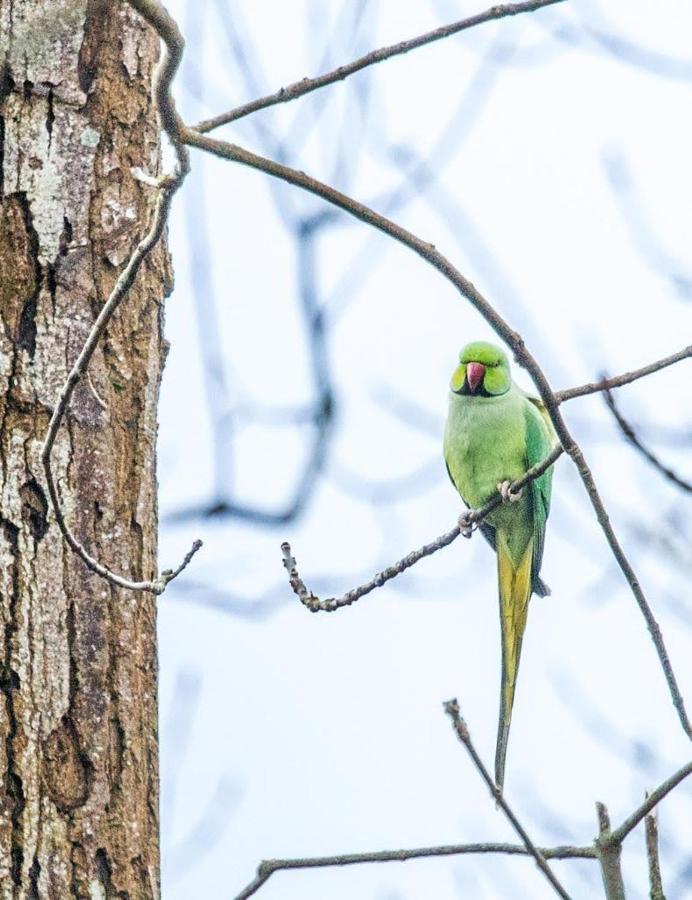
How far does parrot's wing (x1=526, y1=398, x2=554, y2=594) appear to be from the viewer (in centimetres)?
399

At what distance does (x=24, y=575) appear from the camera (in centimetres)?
197

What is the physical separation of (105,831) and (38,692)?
0.25 meters

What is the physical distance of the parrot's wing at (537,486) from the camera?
399cm

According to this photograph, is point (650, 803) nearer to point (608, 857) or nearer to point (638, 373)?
point (608, 857)

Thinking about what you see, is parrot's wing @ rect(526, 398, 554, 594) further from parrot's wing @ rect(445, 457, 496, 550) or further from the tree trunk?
the tree trunk

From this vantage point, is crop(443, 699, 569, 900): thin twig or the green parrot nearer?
crop(443, 699, 569, 900): thin twig

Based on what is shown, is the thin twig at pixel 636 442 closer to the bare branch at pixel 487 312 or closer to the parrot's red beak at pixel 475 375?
the bare branch at pixel 487 312

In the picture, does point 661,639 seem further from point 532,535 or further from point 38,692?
point 532,535

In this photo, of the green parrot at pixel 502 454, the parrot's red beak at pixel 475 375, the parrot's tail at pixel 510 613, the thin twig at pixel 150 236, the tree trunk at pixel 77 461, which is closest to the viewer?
the thin twig at pixel 150 236

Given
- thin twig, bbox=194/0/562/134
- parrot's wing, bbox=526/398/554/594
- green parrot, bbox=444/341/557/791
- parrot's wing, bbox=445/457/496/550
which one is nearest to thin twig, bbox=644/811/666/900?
thin twig, bbox=194/0/562/134

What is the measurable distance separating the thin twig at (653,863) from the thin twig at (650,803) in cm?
3

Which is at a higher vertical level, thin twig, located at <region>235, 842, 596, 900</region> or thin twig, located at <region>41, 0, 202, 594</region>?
thin twig, located at <region>41, 0, 202, 594</region>

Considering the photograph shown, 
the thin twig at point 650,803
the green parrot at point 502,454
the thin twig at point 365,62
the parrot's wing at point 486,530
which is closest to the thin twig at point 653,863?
the thin twig at point 650,803

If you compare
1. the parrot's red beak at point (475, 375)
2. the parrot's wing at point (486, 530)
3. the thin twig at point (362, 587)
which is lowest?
the thin twig at point (362, 587)
